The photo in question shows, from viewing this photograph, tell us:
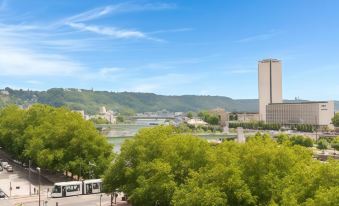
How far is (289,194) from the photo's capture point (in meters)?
29.3

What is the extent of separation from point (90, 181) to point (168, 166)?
19601 millimetres

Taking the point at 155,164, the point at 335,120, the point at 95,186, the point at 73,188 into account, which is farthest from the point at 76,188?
the point at 335,120

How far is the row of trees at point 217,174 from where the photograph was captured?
29.6 m

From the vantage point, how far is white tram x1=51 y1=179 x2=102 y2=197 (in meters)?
54.7

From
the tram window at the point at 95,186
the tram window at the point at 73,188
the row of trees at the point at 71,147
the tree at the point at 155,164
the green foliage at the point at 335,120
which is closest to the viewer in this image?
the tree at the point at 155,164

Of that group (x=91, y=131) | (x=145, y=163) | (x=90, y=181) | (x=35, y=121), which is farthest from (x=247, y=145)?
(x=35, y=121)

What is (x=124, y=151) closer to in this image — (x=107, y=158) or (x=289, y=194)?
(x=107, y=158)

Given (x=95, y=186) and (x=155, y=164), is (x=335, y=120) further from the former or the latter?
(x=155, y=164)

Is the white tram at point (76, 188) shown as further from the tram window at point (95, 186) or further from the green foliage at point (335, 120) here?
the green foliage at point (335, 120)

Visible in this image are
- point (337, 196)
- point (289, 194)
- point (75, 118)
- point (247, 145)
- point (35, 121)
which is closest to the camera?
point (337, 196)

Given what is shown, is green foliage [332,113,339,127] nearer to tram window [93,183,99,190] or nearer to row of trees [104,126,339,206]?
tram window [93,183,99,190]

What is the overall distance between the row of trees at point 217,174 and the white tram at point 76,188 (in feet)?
31.5

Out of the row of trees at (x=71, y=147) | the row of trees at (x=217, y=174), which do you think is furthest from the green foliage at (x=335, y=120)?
the row of trees at (x=217, y=174)

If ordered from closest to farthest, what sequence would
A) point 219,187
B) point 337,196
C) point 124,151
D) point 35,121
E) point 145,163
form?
point 337,196 < point 219,187 < point 145,163 < point 124,151 < point 35,121
